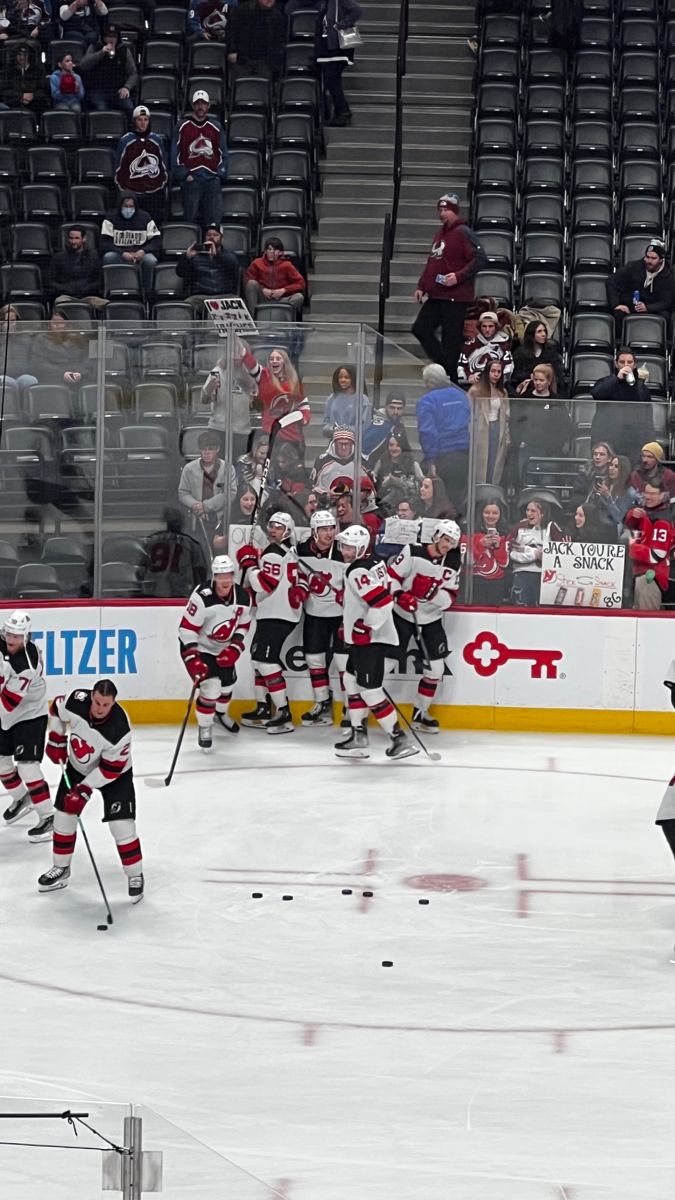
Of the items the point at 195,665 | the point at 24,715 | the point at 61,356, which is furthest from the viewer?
the point at 61,356

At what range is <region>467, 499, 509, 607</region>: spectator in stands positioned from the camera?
11.5 meters

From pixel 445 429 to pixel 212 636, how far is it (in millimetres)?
1993

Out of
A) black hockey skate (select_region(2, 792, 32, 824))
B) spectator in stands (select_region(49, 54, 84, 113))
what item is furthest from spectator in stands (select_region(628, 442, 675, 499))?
spectator in stands (select_region(49, 54, 84, 113))

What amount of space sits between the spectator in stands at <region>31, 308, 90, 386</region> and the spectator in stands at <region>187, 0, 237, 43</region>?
5737mm

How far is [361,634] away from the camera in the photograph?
35.3 ft

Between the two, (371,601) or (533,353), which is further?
(533,353)

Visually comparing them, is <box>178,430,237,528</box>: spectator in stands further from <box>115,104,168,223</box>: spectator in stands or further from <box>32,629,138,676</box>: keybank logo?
<box>115,104,168,223</box>: spectator in stands

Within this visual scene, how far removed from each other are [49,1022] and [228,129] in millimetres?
10351

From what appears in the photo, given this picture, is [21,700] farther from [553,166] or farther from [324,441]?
[553,166]

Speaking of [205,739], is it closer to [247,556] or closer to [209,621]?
[209,621]

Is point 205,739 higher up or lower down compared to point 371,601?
lower down

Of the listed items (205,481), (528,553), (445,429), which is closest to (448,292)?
(445,429)

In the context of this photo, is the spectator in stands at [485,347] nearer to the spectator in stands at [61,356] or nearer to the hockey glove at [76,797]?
the spectator in stands at [61,356]

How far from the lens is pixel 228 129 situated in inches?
612
